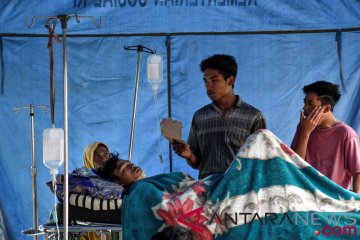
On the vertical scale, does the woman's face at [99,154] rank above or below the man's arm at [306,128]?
below

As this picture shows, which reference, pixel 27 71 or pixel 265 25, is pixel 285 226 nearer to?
pixel 265 25

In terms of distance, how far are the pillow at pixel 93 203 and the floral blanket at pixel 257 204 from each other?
132 millimetres

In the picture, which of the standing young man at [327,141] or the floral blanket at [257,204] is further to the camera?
the standing young man at [327,141]

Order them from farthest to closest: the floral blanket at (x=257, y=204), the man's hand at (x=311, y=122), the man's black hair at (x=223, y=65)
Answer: the man's black hair at (x=223, y=65)
the man's hand at (x=311, y=122)
the floral blanket at (x=257, y=204)

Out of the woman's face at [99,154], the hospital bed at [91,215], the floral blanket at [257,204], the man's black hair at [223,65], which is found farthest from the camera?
the woman's face at [99,154]

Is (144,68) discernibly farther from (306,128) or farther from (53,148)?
(306,128)

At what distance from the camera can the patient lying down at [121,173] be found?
14.7 feet

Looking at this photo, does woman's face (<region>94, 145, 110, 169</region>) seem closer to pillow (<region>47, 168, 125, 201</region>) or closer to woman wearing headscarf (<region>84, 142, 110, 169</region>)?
woman wearing headscarf (<region>84, 142, 110, 169</region>)

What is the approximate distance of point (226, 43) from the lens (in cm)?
590

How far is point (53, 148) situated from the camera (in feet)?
14.5

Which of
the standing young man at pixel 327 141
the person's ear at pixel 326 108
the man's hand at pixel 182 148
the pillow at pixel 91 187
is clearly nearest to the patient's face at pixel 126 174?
the pillow at pixel 91 187

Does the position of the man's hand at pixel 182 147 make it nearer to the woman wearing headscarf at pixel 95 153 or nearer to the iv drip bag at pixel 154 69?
the woman wearing headscarf at pixel 95 153

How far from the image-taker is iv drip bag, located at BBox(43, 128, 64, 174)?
430 centimetres

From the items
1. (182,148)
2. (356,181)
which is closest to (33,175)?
(182,148)
